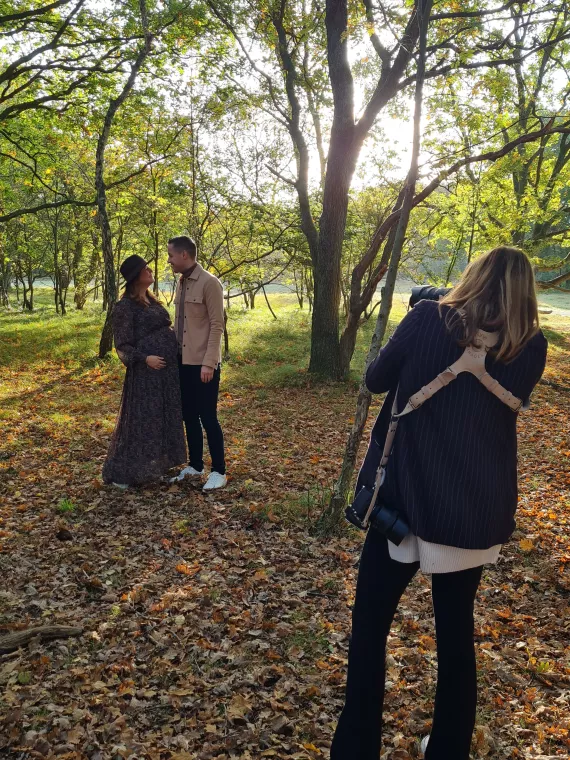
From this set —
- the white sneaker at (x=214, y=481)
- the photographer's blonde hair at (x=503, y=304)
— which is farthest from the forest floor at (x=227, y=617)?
the photographer's blonde hair at (x=503, y=304)

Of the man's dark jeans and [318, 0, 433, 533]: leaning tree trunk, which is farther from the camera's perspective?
the man's dark jeans

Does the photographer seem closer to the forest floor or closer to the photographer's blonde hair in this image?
the photographer's blonde hair

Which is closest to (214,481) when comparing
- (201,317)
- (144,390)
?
(144,390)

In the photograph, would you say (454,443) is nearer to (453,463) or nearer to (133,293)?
(453,463)

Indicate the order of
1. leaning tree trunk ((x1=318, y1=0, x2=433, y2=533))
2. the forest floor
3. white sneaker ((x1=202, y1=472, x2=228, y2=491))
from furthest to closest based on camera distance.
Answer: white sneaker ((x1=202, y1=472, x2=228, y2=491)), leaning tree trunk ((x1=318, y1=0, x2=433, y2=533)), the forest floor

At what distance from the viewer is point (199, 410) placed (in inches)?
224

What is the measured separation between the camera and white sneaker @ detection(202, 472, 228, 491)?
582 centimetres

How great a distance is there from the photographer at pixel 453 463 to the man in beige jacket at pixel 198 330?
3.63m

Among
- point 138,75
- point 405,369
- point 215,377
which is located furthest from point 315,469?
point 138,75

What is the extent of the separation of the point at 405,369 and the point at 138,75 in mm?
12418

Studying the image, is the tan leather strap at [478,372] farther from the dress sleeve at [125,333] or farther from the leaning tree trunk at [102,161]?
the leaning tree trunk at [102,161]

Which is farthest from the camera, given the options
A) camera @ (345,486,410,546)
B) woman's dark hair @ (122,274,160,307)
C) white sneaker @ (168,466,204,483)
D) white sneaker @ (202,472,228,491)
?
white sneaker @ (168,466,204,483)

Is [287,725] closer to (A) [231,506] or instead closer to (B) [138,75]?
(A) [231,506]

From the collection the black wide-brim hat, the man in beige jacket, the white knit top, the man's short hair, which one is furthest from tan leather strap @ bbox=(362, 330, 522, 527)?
the black wide-brim hat
